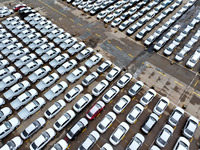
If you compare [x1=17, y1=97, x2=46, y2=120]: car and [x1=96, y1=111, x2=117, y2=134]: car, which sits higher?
[x1=96, y1=111, x2=117, y2=134]: car

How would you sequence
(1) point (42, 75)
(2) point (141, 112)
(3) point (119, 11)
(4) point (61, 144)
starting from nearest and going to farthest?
(4) point (61, 144) → (2) point (141, 112) → (1) point (42, 75) → (3) point (119, 11)

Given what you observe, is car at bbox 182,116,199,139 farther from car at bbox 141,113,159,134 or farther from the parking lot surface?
car at bbox 141,113,159,134

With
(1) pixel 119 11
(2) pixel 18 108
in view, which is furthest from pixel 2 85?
(1) pixel 119 11

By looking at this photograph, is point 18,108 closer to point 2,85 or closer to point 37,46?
point 2,85

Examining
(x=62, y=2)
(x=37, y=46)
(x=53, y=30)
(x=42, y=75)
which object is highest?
(x=62, y=2)

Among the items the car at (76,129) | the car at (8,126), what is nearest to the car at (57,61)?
the car at (8,126)

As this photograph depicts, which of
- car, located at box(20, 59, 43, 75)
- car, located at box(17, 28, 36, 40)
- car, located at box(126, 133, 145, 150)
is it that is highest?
car, located at box(17, 28, 36, 40)

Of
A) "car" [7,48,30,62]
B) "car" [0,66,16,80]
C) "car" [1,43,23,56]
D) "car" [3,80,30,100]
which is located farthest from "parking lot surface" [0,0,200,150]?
"car" [1,43,23,56]

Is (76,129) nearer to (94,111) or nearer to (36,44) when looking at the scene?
(94,111)

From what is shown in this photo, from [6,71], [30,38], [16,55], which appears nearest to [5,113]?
[6,71]
